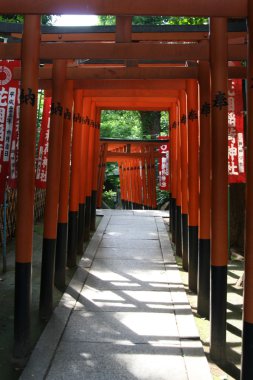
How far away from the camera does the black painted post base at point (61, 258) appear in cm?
679

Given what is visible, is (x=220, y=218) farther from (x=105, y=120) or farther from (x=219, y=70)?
(x=105, y=120)

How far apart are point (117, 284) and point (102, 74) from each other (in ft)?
10.5

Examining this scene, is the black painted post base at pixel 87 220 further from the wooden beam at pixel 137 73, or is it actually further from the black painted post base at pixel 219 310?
the black painted post base at pixel 219 310

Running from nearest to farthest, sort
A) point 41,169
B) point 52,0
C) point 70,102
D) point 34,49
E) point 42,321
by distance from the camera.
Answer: point 52,0, point 34,49, point 42,321, point 70,102, point 41,169

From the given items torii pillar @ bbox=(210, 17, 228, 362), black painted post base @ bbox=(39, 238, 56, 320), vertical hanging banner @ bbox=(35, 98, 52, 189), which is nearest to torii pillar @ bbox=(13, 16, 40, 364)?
black painted post base @ bbox=(39, 238, 56, 320)

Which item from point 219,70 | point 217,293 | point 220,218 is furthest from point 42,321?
point 219,70

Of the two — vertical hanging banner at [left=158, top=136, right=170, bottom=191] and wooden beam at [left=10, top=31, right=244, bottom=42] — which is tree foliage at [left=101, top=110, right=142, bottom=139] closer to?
vertical hanging banner at [left=158, top=136, right=170, bottom=191]

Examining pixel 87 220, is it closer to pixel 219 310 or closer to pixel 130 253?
pixel 130 253

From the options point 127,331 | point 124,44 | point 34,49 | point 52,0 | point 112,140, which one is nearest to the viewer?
point 52,0

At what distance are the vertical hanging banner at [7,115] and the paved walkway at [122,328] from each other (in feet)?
6.77

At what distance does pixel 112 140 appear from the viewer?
59.0 feet

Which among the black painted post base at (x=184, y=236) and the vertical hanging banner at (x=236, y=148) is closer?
the vertical hanging banner at (x=236, y=148)

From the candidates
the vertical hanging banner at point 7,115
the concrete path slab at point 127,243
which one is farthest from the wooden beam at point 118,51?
the concrete path slab at point 127,243

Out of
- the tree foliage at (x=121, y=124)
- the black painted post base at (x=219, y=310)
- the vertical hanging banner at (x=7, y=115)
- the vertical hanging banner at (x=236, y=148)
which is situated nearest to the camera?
the black painted post base at (x=219, y=310)
